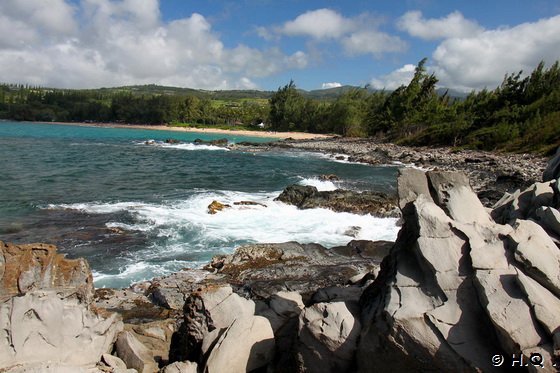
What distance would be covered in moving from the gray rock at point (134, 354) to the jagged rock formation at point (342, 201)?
729 inches

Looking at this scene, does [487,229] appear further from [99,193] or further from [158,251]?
[99,193]

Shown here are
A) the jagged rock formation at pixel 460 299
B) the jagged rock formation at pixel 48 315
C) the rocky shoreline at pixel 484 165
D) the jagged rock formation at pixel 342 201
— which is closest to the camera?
the jagged rock formation at pixel 460 299

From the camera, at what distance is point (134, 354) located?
8805 millimetres

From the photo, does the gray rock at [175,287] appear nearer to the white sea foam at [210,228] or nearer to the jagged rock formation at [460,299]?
the white sea foam at [210,228]

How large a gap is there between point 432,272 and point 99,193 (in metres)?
29.0

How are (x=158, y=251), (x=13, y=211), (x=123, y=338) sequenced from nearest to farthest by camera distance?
(x=123, y=338), (x=158, y=251), (x=13, y=211)

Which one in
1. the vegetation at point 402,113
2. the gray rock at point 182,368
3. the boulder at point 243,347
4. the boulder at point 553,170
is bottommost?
the gray rock at point 182,368

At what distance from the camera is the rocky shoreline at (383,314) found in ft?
21.9

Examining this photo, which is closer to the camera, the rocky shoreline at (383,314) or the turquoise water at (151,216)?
the rocky shoreline at (383,314)

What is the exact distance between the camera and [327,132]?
457 feet

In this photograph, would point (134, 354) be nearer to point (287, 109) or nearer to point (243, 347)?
point (243, 347)

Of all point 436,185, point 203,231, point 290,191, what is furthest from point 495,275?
point 290,191
